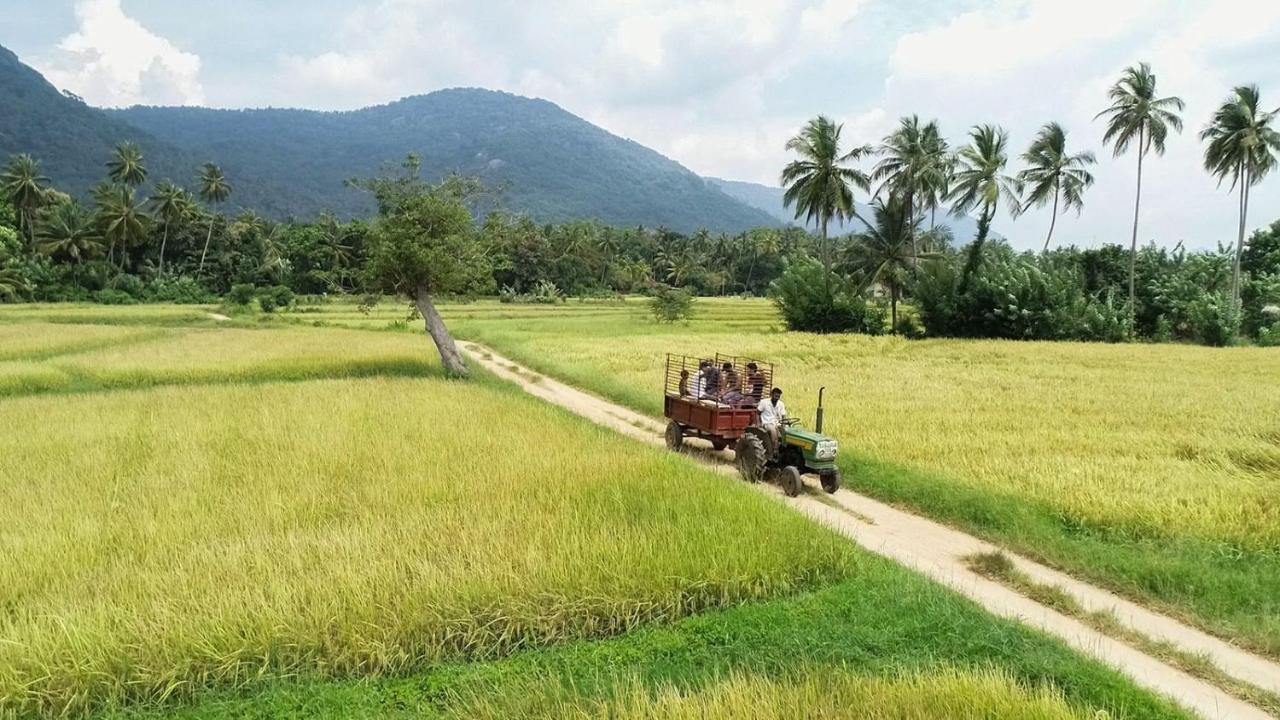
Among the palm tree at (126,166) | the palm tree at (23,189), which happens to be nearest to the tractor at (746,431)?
the palm tree at (23,189)

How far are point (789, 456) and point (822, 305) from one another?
31897 millimetres

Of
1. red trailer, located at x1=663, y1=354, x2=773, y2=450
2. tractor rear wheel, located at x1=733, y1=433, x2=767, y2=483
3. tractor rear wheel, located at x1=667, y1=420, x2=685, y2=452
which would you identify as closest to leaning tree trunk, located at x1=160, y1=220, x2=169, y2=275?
tractor rear wheel, located at x1=667, y1=420, x2=685, y2=452

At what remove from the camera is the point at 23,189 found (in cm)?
6144

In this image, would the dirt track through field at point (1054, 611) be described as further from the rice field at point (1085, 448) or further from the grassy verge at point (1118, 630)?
the rice field at point (1085, 448)

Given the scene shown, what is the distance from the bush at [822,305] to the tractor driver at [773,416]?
30.8 m

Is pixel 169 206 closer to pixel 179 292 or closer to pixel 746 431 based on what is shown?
pixel 179 292

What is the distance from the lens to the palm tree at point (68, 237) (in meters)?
56.6

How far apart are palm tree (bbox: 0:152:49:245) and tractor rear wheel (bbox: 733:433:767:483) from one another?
235ft

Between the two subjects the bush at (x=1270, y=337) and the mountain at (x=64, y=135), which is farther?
the mountain at (x=64, y=135)

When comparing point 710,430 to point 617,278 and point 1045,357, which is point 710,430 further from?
point 617,278

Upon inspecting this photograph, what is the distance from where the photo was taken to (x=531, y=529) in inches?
Result: 293

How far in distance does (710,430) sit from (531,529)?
568 cm

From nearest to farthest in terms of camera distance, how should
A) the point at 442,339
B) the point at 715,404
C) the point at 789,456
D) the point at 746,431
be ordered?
1. the point at 789,456
2. the point at 746,431
3. the point at 715,404
4. the point at 442,339

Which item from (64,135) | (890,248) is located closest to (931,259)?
(890,248)
